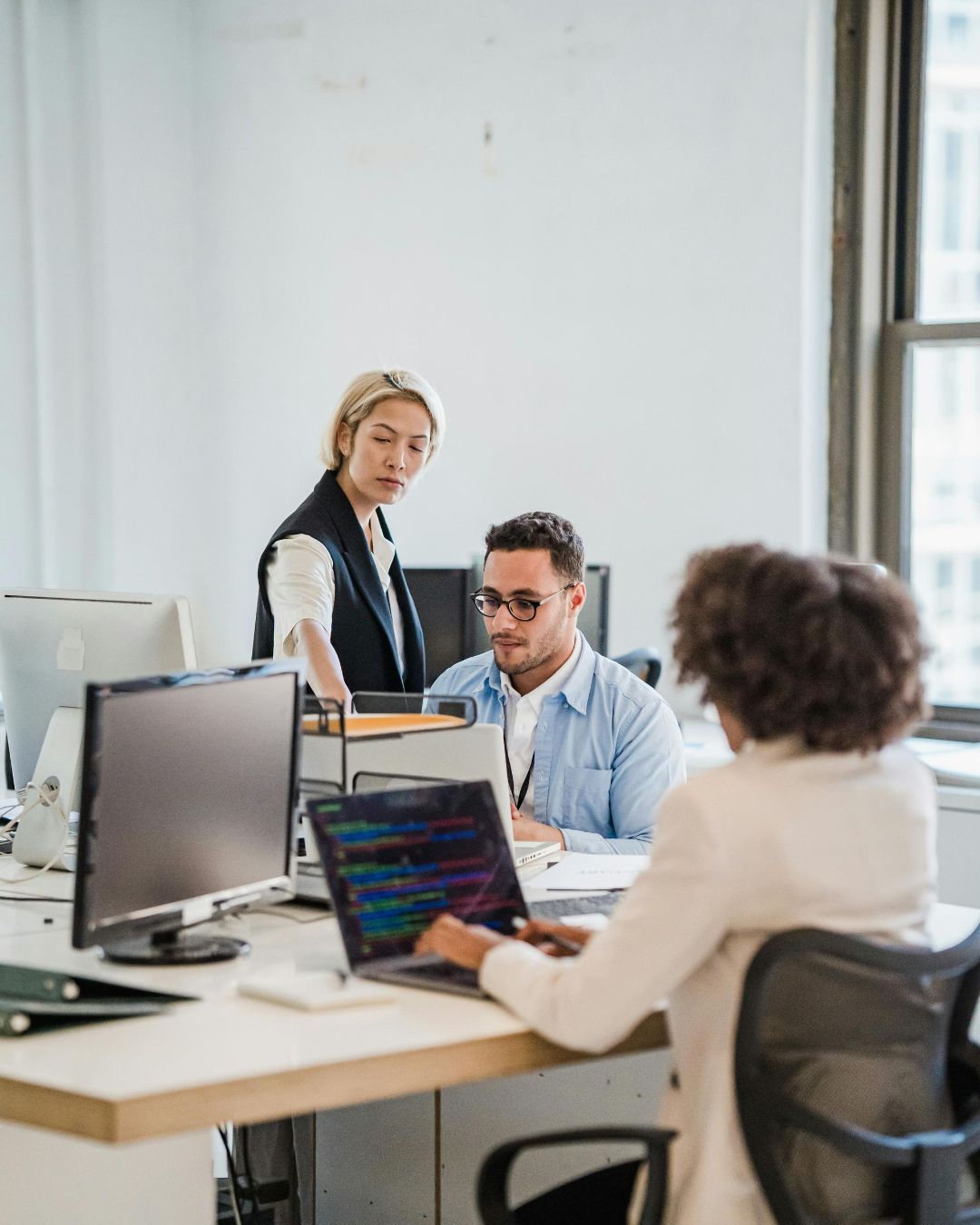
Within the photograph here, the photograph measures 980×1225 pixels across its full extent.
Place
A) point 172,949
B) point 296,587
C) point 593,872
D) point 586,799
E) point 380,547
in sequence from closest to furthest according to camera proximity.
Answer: point 172,949, point 593,872, point 586,799, point 296,587, point 380,547

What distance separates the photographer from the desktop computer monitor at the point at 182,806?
1585 mm

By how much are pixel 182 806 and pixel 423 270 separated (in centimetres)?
267

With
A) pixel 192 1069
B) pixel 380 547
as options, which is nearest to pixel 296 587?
pixel 380 547

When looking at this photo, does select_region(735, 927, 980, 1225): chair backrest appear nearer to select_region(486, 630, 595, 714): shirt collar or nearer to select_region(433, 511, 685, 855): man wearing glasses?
select_region(433, 511, 685, 855): man wearing glasses

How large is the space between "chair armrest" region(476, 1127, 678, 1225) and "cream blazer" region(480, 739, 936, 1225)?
0.04m

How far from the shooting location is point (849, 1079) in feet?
4.40

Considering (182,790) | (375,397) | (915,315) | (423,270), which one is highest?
(423,270)

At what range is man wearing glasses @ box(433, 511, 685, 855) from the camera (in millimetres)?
2441

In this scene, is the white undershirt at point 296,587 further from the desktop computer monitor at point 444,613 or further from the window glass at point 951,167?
the window glass at point 951,167

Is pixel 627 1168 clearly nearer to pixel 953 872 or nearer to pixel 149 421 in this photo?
pixel 953 872

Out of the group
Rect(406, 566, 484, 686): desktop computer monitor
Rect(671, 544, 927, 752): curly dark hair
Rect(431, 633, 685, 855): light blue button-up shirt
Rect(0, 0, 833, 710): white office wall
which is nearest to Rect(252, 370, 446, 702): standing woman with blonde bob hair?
Rect(431, 633, 685, 855): light blue button-up shirt

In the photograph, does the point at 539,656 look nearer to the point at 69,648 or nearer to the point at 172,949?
the point at 69,648

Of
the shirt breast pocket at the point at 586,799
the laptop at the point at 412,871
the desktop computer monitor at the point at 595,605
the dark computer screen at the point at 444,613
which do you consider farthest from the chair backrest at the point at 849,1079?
the dark computer screen at the point at 444,613

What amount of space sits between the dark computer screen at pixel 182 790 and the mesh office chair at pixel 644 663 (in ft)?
5.74
